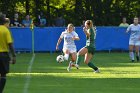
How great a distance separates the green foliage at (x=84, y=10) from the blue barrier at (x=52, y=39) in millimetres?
7104

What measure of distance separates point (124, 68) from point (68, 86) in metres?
6.87

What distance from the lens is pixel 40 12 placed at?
143 feet

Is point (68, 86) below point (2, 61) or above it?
below

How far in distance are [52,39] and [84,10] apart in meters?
9.35

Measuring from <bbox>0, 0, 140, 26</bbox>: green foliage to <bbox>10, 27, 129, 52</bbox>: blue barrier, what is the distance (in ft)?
23.3

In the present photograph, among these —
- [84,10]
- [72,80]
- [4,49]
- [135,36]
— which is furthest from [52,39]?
[4,49]

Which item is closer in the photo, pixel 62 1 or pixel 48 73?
pixel 48 73

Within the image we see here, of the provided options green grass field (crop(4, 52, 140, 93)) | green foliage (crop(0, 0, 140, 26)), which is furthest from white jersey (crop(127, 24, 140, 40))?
green foliage (crop(0, 0, 140, 26))

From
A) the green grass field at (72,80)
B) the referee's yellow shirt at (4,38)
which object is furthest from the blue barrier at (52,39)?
the referee's yellow shirt at (4,38)

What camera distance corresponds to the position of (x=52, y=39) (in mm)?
34812

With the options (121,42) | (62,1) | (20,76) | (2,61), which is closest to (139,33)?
(121,42)

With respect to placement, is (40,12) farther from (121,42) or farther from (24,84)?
(24,84)

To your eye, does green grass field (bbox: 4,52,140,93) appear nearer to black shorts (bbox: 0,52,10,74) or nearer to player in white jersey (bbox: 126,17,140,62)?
black shorts (bbox: 0,52,10,74)

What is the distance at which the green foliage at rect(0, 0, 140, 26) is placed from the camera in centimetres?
4319
